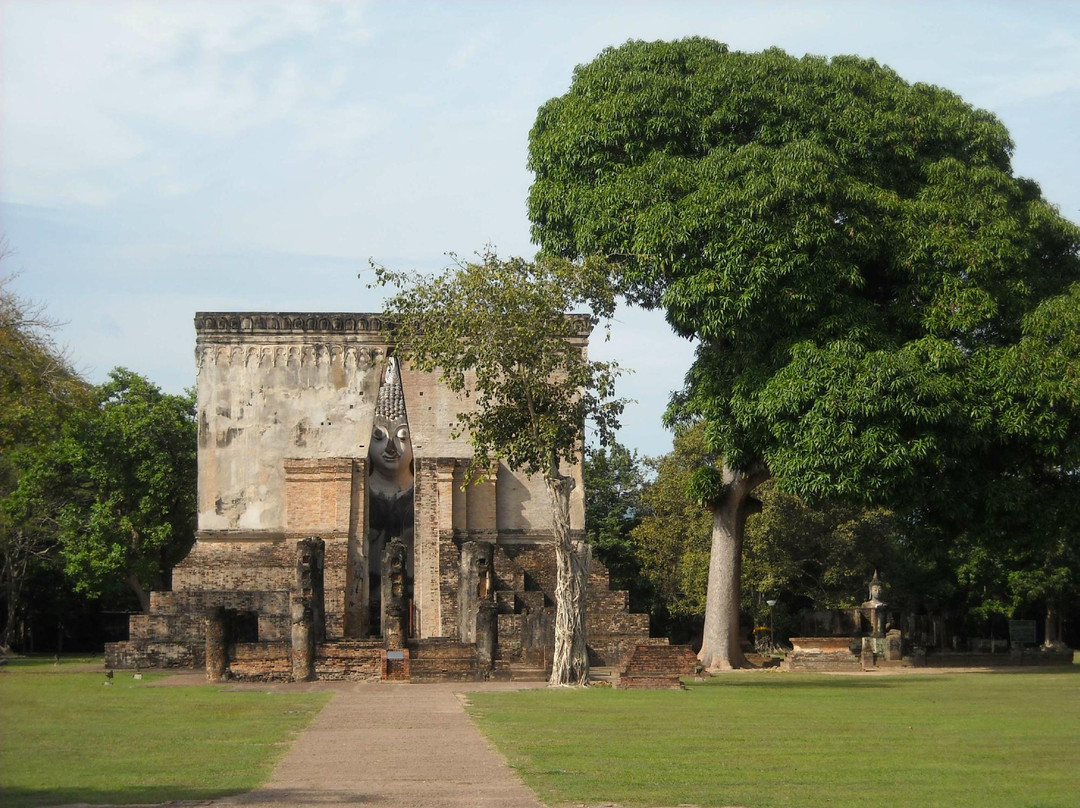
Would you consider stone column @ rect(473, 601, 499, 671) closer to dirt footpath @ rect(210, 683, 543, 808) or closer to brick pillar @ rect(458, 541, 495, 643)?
brick pillar @ rect(458, 541, 495, 643)

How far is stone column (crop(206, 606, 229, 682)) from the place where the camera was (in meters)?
20.7

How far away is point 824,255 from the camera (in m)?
20.3

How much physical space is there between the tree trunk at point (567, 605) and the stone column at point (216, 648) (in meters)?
5.08

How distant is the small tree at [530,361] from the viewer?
766 inches

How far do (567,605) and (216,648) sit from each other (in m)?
5.49

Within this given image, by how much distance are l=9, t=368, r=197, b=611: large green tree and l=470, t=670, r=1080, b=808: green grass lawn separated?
69.9 feet

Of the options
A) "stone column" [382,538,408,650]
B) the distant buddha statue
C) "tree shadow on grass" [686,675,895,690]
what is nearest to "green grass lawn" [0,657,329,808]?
"stone column" [382,538,408,650]

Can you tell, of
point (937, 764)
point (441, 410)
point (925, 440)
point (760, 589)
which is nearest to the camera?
point (937, 764)

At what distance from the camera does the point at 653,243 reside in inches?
813

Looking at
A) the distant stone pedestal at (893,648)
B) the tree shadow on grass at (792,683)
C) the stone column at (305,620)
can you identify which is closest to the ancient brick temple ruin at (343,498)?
the stone column at (305,620)

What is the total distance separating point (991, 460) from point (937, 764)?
12.8m

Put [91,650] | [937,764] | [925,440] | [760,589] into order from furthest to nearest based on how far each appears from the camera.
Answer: [91,650] < [760,589] < [925,440] < [937,764]

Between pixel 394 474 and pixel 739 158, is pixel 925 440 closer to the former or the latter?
pixel 739 158

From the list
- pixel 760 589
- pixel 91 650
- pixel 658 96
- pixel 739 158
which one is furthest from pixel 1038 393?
pixel 91 650
